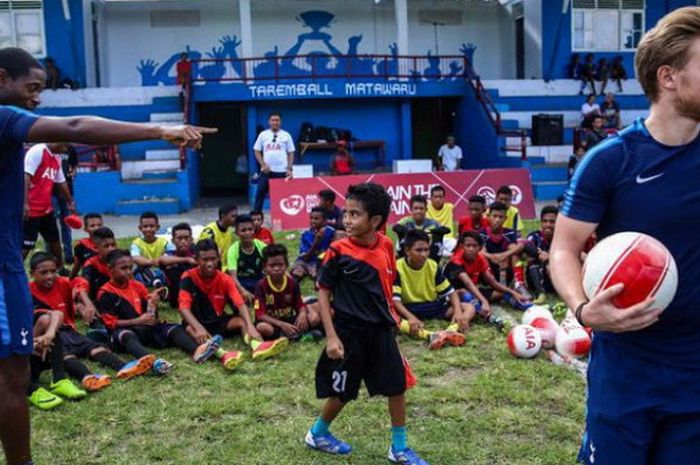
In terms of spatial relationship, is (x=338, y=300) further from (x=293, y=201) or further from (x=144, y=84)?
(x=144, y=84)

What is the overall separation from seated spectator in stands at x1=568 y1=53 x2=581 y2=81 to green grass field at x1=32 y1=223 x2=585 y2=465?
18.7m

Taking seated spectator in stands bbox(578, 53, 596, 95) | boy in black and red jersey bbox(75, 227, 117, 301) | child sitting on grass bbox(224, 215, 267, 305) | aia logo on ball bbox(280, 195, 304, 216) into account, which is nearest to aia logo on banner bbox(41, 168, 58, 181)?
boy in black and red jersey bbox(75, 227, 117, 301)

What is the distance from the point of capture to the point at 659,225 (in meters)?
2.07

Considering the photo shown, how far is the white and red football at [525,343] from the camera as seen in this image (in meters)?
5.65

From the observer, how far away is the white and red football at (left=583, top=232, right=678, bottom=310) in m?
1.92

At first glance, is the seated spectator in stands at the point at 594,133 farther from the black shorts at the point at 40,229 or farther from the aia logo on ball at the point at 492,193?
the black shorts at the point at 40,229

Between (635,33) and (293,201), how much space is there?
55.5 feet

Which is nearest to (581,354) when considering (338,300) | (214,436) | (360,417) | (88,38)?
(360,417)

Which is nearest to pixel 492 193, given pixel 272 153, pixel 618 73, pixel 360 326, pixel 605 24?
pixel 272 153

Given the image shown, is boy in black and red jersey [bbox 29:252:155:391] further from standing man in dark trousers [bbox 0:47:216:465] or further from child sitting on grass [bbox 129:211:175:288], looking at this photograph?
standing man in dark trousers [bbox 0:47:216:465]

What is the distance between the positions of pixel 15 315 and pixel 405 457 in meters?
2.02

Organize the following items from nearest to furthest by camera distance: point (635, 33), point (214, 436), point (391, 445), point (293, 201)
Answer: point (391, 445) < point (214, 436) < point (293, 201) < point (635, 33)

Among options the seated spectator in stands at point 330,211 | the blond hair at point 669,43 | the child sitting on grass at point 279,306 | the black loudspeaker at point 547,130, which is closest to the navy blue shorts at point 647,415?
the blond hair at point 669,43

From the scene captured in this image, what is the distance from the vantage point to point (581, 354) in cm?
556
